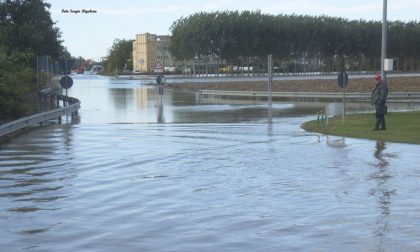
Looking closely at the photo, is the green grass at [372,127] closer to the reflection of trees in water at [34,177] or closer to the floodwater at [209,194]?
the floodwater at [209,194]

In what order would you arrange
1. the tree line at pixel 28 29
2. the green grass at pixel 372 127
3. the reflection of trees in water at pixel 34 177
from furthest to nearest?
the tree line at pixel 28 29 < the green grass at pixel 372 127 < the reflection of trees in water at pixel 34 177

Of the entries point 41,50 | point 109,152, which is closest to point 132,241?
point 109,152

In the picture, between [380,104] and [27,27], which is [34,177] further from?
[27,27]

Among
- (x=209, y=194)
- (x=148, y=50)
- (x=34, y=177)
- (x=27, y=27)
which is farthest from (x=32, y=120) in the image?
(x=148, y=50)

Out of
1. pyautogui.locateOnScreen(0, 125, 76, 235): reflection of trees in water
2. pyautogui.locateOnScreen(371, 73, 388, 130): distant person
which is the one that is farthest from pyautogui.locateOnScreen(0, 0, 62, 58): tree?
pyautogui.locateOnScreen(371, 73, 388, 130): distant person

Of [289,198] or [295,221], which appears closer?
[295,221]

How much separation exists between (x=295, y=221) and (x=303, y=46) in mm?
124489

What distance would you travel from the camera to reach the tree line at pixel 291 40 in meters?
122

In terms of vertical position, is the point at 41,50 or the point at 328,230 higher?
the point at 41,50

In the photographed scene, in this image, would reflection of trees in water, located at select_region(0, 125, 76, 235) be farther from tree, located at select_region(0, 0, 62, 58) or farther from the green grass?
tree, located at select_region(0, 0, 62, 58)

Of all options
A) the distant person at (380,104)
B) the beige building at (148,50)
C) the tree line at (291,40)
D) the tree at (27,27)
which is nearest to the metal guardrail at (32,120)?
the distant person at (380,104)

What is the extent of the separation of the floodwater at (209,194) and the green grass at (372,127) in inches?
39.8

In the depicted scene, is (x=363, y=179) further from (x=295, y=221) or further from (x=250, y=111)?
(x=250, y=111)

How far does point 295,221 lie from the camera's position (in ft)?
29.2
